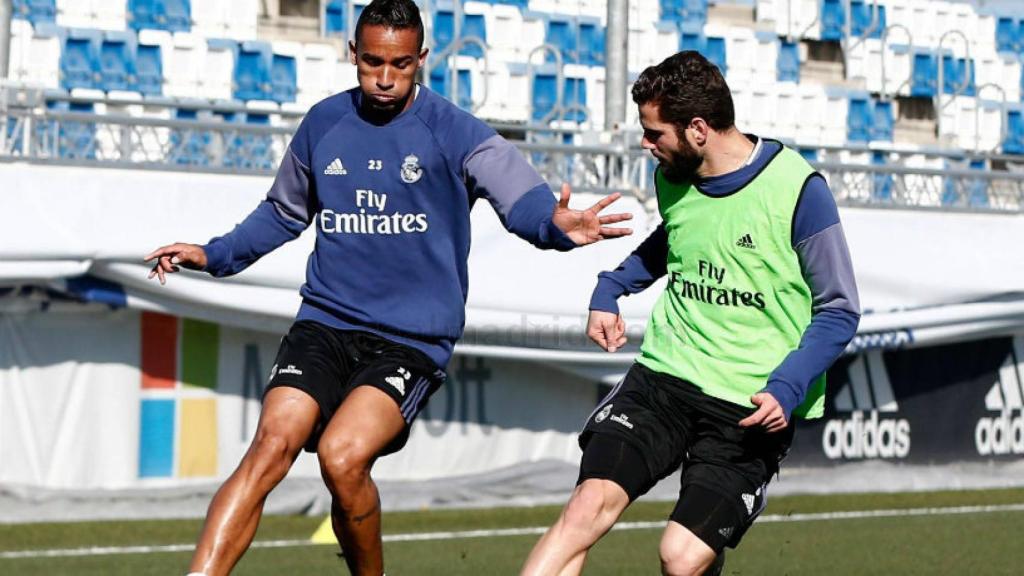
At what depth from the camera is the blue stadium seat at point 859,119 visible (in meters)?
23.7

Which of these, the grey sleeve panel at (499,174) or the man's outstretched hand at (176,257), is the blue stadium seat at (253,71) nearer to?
the man's outstretched hand at (176,257)

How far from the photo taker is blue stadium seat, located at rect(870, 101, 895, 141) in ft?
79.1

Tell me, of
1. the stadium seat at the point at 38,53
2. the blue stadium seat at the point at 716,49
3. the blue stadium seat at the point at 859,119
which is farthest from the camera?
the blue stadium seat at the point at 859,119

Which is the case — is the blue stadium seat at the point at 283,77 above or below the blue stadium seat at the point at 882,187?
above

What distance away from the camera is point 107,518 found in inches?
414

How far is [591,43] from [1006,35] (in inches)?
298

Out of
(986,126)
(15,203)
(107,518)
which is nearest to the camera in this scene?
(15,203)

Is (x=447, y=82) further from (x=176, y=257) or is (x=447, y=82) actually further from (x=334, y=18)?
Answer: (x=176, y=257)

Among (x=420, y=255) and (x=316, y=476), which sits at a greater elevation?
(x=420, y=255)

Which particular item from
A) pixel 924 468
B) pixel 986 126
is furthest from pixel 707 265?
pixel 986 126

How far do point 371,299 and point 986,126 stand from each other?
2121cm

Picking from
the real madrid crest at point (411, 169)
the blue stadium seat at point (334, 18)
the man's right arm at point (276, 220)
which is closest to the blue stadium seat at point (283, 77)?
the blue stadium seat at point (334, 18)

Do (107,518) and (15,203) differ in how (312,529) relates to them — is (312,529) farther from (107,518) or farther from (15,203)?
(15,203)

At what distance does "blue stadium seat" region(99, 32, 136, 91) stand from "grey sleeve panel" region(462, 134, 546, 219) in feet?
44.9
